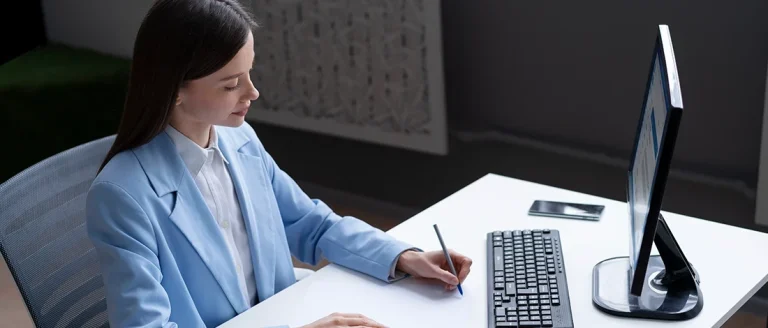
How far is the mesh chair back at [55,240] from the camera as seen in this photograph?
162 centimetres

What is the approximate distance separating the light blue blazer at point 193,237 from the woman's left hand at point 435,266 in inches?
1.1

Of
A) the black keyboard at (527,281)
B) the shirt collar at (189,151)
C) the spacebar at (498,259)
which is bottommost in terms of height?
the spacebar at (498,259)

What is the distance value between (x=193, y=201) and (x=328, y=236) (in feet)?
1.03

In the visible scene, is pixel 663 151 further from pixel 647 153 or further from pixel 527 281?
pixel 527 281

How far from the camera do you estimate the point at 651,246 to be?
141 cm

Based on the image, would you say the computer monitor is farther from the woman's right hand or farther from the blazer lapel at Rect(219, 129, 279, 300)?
the blazer lapel at Rect(219, 129, 279, 300)

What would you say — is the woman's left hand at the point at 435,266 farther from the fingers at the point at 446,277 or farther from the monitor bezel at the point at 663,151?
the monitor bezel at the point at 663,151

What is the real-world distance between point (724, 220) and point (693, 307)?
4.36 feet

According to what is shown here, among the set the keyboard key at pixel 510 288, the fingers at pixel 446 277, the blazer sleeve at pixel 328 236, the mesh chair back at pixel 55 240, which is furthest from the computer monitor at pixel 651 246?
the mesh chair back at pixel 55 240

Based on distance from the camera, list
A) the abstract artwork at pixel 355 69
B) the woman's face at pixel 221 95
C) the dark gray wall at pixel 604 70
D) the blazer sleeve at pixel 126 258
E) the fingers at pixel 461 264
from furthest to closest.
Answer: the abstract artwork at pixel 355 69, the dark gray wall at pixel 604 70, the fingers at pixel 461 264, the woman's face at pixel 221 95, the blazer sleeve at pixel 126 258

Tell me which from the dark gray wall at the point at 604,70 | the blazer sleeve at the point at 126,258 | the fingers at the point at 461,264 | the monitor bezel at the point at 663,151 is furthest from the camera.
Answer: the dark gray wall at the point at 604,70

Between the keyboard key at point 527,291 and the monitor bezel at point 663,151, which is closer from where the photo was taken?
the monitor bezel at point 663,151

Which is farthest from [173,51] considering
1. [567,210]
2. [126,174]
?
[567,210]

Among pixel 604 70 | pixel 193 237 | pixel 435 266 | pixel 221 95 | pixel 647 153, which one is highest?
pixel 221 95
